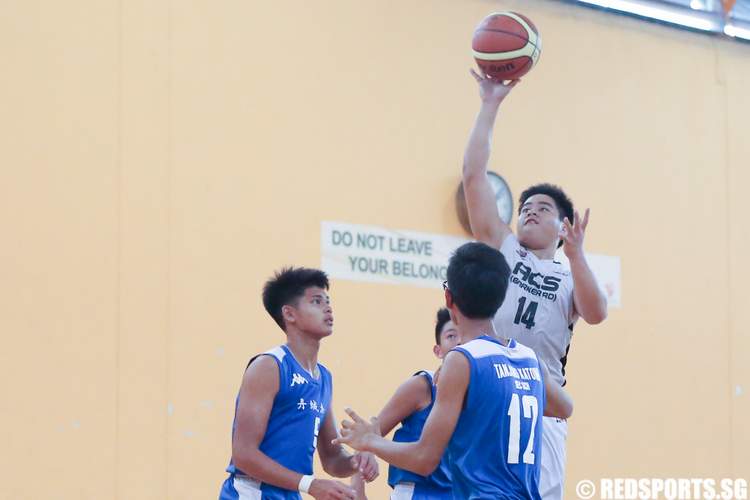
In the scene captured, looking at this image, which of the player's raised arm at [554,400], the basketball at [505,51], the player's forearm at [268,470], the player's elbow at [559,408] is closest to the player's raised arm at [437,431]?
the player's raised arm at [554,400]

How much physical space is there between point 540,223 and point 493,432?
155 centimetres

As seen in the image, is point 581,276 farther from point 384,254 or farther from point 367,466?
point 384,254

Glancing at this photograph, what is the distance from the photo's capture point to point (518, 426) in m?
3.84

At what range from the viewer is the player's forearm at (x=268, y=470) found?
5.00 metres

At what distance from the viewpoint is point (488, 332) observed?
3982mm

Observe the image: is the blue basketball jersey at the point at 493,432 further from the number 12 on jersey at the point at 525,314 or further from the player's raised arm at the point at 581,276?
the number 12 on jersey at the point at 525,314

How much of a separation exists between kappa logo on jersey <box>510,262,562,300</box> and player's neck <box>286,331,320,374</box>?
3.13 ft

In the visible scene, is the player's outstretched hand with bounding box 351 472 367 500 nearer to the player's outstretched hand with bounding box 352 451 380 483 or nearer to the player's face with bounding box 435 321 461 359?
the player's outstretched hand with bounding box 352 451 380 483

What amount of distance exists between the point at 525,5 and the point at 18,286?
420 centimetres

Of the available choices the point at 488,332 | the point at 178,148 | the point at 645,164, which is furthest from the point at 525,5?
the point at 488,332

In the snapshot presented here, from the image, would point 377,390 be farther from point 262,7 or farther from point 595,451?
point 262,7

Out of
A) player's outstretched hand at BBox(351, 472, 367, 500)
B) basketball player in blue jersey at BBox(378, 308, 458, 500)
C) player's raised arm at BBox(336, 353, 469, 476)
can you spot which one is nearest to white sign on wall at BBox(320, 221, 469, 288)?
basketball player in blue jersey at BBox(378, 308, 458, 500)

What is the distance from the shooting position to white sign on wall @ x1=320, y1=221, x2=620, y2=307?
7668 mm

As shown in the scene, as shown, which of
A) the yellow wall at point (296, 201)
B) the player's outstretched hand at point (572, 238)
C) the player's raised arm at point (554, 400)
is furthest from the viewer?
the yellow wall at point (296, 201)
